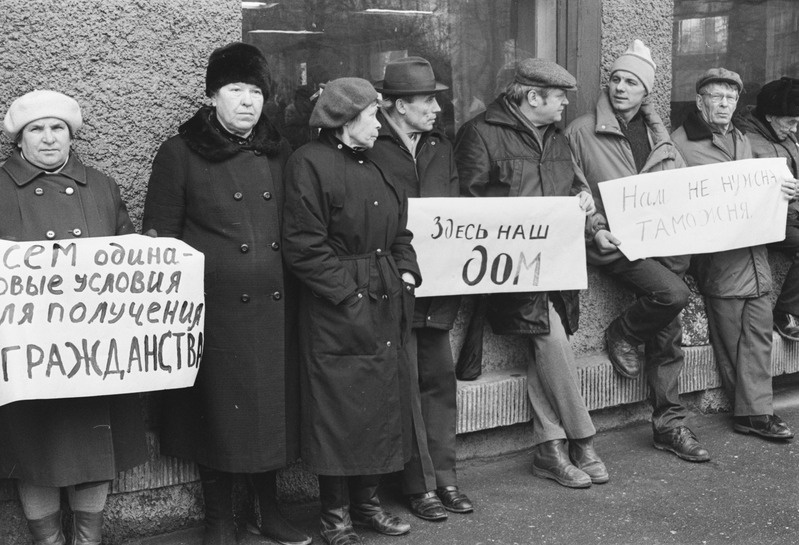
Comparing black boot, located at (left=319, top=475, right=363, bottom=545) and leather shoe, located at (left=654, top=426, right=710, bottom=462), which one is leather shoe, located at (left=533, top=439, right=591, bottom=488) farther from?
black boot, located at (left=319, top=475, right=363, bottom=545)

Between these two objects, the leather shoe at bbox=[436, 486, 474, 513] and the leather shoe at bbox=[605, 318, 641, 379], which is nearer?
the leather shoe at bbox=[436, 486, 474, 513]

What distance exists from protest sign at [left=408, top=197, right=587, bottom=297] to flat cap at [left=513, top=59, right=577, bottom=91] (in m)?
0.55

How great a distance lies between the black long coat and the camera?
417 cm

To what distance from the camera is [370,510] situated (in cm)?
460

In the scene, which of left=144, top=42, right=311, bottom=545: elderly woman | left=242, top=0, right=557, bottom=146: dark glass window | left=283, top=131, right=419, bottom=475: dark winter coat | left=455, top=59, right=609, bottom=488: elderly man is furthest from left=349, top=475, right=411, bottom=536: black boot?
left=242, top=0, right=557, bottom=146: dark glass window

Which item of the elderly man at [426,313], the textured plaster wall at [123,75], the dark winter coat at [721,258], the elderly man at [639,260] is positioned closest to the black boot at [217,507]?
the textured plaster wall at [123,75]

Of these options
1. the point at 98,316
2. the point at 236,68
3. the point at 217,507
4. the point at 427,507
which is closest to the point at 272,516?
the point at 217,507

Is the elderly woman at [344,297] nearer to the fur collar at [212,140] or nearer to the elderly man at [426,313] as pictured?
the fur collar at [212,140]

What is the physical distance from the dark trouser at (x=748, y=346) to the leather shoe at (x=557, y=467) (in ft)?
4.31

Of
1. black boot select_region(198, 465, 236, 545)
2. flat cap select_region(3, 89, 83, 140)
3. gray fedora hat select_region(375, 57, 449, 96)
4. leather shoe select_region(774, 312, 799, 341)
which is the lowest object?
black boot select_region(198, 465, 236, 545)

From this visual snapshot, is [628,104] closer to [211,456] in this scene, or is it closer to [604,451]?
[604,451]

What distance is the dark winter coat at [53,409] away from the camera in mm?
3850

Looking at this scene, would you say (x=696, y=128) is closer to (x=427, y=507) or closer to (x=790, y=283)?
(x=790, y=283)

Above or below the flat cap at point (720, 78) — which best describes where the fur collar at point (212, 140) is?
below
